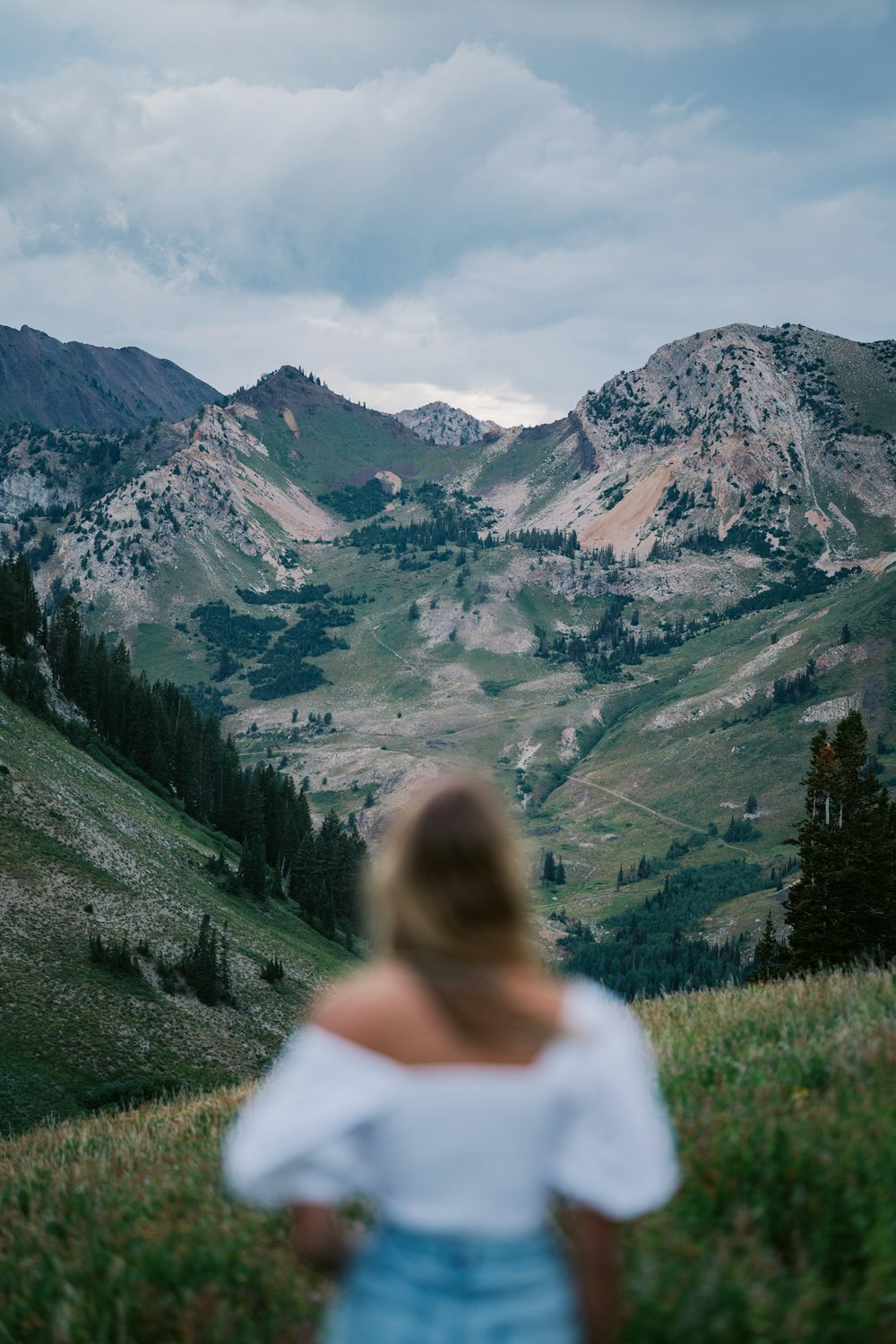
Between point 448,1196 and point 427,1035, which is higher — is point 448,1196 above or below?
below

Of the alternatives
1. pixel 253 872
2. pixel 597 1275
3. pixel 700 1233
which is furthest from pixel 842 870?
pixel 253 872

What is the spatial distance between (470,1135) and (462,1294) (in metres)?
0.63

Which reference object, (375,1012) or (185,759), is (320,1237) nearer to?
(375,1012)

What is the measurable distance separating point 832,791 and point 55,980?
4066 centimetres

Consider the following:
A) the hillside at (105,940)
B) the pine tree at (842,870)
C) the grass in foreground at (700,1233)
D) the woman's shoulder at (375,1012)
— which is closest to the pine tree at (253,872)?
the hillside at (105,940)

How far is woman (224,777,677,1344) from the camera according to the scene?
3.47m

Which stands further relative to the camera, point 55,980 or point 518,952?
point 55,980

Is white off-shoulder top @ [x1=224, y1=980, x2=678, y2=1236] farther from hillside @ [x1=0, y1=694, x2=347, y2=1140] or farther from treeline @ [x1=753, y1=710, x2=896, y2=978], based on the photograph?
treeline @ [x1=753, y1=710, x2=896, y2=978]

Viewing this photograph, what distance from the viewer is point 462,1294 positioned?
348cm

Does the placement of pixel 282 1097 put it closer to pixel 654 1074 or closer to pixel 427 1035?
pixel 427 1035

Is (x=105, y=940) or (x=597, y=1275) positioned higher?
(x=597, y=1275)

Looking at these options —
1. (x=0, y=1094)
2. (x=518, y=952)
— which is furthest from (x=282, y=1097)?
(x=0, y=1094)

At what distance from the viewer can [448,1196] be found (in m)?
3.49

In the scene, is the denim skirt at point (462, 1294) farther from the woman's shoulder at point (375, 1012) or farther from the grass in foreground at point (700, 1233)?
the grass in foreground at point (700, 1233)
